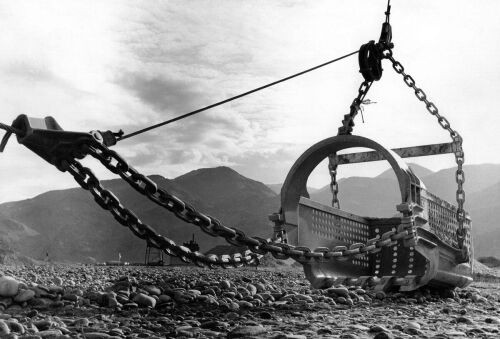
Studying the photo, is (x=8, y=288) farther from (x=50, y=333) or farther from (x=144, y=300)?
(x=50, y=333)

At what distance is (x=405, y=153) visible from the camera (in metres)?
9.25

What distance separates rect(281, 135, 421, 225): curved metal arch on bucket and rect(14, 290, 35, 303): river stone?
355cm

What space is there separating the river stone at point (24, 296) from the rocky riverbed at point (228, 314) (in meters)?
0.01

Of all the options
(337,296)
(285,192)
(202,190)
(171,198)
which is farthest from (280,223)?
(202,190)

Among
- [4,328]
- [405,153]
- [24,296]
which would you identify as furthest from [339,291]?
[4,328]

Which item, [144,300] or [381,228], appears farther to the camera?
[381,228]

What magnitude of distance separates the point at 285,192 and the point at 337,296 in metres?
1.67

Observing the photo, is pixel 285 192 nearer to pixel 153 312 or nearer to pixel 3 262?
pixel 153 312

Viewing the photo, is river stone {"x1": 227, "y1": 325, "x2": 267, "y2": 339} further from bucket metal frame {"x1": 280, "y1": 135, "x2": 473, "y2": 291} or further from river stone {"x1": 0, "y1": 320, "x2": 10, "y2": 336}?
bucket metal frame {"x1": 280, "y1": 135, "x2": 473, "y2": 291}

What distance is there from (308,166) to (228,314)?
3.28 meters

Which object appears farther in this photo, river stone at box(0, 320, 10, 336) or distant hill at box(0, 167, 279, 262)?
distant hill at box(0, 167, 279, 262)

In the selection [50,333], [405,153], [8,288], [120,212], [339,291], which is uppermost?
[405,153]

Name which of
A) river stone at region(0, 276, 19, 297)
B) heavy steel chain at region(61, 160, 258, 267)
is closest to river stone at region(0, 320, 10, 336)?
heavy steel chain at region(61, 160, 258, 267)

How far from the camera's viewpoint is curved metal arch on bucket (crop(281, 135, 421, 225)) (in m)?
7.73
